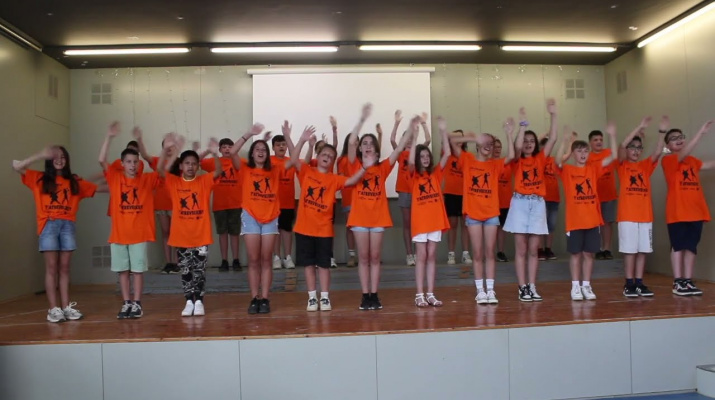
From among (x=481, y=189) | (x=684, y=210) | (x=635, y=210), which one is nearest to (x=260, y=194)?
(x=481, y=189)

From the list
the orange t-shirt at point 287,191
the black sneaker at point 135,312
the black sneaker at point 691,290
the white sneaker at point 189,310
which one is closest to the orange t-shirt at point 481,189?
the black sneaker at point 691,290

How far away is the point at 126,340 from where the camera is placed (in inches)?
138

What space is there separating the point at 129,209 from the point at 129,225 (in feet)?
0.45

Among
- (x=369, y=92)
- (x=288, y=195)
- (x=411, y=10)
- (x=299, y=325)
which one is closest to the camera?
(x=299, y=325)

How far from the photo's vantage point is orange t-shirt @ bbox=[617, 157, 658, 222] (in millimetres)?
4852

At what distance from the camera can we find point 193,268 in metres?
4.48

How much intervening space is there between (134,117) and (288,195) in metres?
2.96

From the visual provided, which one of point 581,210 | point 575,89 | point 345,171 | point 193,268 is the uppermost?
point 575,89

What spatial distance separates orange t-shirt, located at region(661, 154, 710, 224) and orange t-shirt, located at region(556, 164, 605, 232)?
842 mm

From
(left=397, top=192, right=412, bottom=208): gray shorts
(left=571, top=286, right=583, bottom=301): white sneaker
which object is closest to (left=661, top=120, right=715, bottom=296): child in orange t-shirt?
(left=571, top=286, right=583, bottom=301): white sneaker

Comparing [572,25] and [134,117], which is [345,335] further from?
[134,117]

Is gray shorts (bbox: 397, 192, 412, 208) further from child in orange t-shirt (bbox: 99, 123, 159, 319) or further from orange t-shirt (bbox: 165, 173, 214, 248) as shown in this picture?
child in orange t-shirt (bbox: 99, 123, 159, 319)

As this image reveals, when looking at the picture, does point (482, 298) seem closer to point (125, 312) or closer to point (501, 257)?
point (501, 257)

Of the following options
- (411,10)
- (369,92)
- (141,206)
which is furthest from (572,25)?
(141,206)
